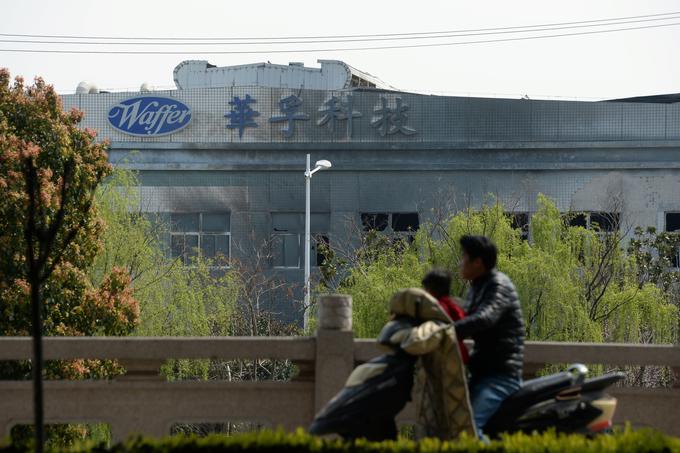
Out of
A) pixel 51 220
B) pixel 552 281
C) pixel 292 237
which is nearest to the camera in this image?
pixel 51 220

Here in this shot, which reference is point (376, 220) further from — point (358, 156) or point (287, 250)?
point (287, 250)

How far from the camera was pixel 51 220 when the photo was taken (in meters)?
17.3

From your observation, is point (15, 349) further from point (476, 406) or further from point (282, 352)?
point (476, 406)

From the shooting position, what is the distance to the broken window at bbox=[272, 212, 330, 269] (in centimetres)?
4244

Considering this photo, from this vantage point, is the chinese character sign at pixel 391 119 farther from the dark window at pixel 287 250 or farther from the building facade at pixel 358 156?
the dark window at pixel 287 250

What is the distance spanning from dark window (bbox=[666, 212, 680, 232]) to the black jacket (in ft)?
117

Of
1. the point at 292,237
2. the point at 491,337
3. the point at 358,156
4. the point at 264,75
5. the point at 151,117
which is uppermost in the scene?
the point at 264,75

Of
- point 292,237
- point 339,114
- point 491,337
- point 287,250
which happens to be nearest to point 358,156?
point 339,114

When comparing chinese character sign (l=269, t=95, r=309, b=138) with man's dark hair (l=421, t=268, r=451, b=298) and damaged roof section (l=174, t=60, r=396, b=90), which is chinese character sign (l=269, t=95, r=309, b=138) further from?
man's dark hair (l=421, t=268, r=451, b=298)

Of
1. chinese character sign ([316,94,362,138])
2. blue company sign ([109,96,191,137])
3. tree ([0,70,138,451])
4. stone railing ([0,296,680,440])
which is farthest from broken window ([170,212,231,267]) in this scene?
stone railing ([0,296,680,440])

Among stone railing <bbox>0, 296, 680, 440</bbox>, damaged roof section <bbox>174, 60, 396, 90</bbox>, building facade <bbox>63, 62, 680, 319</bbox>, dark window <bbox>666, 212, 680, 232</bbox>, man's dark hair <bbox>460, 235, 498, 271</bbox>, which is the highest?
damaged roof section <bbox>174, 60, 396, 90</bbox>

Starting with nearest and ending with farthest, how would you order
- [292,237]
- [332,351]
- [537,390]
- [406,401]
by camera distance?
[406,401] < [537,390] < [332,351] < [292,237]

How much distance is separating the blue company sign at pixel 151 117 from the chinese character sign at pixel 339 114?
486cm

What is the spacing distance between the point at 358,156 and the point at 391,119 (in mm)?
1720
